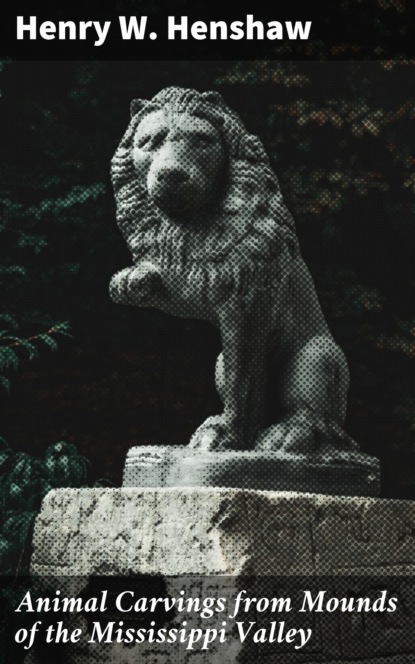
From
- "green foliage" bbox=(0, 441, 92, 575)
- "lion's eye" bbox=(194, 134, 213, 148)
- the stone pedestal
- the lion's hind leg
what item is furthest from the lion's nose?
"green foliage" bbox=(0, 441, 92, 575)

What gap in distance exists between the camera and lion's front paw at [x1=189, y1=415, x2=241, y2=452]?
11.3 ft

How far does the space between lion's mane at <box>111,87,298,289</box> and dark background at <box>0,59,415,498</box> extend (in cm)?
261

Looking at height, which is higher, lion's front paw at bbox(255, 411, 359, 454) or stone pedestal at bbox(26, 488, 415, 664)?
lion's front paw at bbox(255, 411, 359, 454)

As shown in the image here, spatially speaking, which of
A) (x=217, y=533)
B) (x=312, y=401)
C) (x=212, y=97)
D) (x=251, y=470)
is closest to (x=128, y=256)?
(x=212, y=97)

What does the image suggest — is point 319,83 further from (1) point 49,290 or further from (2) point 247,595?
(2) point 247,595

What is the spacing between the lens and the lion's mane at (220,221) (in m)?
3.46

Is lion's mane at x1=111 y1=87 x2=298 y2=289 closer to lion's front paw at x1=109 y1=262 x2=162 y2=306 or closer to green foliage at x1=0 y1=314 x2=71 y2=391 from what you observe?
lion's front paw at x1=109 y1=262 x2=162 y2=306

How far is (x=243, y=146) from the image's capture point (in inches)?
140

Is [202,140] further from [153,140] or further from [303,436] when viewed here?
[303,436]

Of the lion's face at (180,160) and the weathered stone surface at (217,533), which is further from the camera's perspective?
the lion's face at (180,160)

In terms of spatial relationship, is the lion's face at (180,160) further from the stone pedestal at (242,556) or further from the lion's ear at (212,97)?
the stone pedestal at (242,556)

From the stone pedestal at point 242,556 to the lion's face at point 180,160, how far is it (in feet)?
2.93

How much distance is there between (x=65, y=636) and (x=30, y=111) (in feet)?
11.6

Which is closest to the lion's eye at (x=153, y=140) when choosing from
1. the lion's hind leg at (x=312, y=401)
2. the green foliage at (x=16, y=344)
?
the lion's hind leg at (x=312, y=401)
